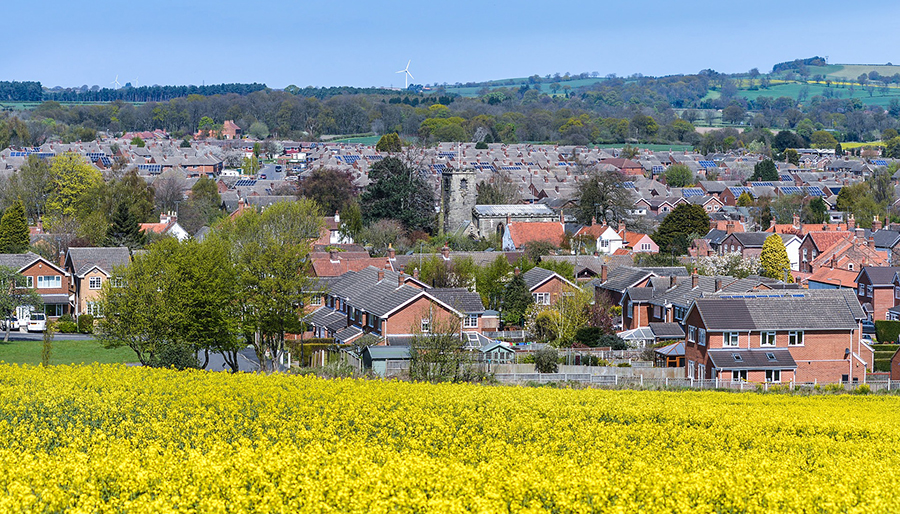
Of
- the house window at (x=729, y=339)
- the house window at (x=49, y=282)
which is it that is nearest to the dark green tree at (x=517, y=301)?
the house window at (x=729, y=339)

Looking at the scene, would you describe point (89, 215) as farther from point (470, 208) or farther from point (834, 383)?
point (834, 383)

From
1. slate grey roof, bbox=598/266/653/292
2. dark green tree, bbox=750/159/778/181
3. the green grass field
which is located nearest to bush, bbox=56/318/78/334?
the green grass field

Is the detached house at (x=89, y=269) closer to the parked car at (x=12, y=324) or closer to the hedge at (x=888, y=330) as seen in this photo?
the parked car at (x=12, y=324)

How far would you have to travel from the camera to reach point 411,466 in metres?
15.0

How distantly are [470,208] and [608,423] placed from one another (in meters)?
64.0

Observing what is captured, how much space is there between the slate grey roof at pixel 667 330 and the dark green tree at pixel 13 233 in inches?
1569

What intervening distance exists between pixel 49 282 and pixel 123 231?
11.3m

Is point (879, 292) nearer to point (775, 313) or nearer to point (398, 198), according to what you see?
point (775, 313)

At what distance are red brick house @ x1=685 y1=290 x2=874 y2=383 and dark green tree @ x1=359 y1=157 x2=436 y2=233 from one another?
42.5 meters

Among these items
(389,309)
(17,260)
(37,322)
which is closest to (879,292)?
(389,309)

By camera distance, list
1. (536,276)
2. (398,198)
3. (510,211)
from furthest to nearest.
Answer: (398,198) → (510,211) → (536,276)

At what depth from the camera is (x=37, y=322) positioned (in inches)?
2181

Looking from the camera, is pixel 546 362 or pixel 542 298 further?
pixel 542 298

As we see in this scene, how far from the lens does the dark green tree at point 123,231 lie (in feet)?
224
